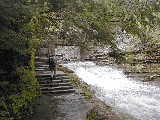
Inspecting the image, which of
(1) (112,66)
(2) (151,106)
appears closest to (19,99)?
(2) (151,106)

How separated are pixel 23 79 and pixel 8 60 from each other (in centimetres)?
165

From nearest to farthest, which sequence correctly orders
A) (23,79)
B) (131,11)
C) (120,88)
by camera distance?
(131,11) < (23,79) < (120,88)

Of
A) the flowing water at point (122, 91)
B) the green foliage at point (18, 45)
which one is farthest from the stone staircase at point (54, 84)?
the green foliage at point (18, 45)

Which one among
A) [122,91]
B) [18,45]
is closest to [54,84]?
[122,91]

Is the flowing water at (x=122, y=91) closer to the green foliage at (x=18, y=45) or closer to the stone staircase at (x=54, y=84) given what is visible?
the stone staircase at (x=54, y=84)

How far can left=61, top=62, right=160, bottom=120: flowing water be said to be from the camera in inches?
663

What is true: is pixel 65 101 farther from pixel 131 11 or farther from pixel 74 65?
pixel 74 65

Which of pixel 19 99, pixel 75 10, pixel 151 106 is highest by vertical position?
pixel 75 10

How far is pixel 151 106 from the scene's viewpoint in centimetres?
1784

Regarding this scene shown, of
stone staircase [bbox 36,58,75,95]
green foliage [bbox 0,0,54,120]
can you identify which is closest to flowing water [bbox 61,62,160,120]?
stone staircase [bbox 36,58,75,95]

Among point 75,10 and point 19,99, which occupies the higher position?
point 75,10

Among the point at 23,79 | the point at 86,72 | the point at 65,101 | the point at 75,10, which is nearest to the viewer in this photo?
the point at 75,10

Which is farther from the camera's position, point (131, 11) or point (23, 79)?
point (23, 79)

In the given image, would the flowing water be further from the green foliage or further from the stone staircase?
the green foliage
